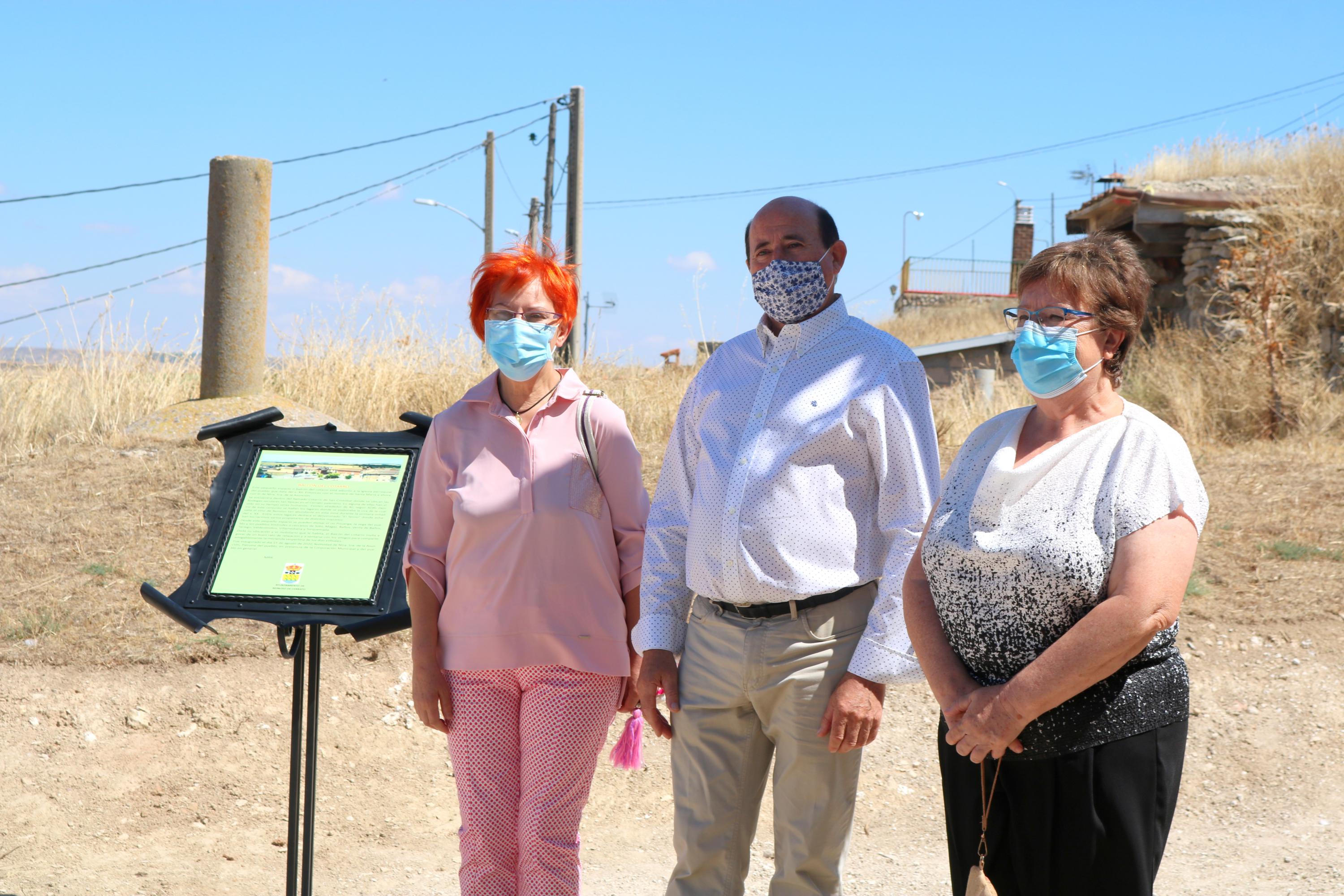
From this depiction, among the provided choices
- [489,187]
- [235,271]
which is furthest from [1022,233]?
[235,271]

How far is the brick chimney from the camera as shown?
4175 cm

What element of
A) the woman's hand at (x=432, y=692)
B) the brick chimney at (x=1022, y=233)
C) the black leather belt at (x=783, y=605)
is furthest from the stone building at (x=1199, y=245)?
the brick chimney at (x=1022, y=233)

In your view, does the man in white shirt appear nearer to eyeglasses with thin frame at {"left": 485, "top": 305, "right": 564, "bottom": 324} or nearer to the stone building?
eyeglasses with thin frame at {"left": 485, "top": 305, "right": 564, "bottom": 324}

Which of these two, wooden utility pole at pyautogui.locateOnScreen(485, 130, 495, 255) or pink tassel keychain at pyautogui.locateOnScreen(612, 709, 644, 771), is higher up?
wooden utility pole at pyautogui.locateOnScreen(485, 130, 495, 255)

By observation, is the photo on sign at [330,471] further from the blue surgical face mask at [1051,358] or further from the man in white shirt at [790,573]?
the blue surgical face mask at [1051,358]

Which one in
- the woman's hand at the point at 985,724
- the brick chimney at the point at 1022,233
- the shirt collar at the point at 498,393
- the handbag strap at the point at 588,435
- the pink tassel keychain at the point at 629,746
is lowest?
the pink tassel keychain at the point at 629,746

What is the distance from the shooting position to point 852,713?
2535 mm

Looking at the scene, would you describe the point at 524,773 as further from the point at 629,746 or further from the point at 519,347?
the point at 519,347

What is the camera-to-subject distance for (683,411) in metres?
3.01

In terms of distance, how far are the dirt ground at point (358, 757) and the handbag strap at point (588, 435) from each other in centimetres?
234

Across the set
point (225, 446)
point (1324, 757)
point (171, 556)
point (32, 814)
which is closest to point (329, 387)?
point (171, 556)

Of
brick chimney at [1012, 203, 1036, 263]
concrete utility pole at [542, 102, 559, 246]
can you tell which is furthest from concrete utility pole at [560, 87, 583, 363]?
brick chimney at [1012, 203, 1036, 263]

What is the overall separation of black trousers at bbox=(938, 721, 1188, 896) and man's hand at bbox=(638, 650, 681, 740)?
31.3 inches

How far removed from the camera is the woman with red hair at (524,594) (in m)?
2.90
